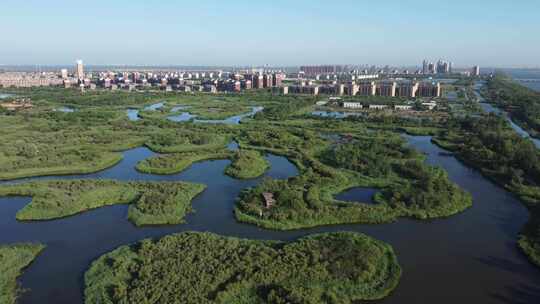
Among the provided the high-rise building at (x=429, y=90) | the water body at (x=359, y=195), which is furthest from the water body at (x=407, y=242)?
the high-rise building at (x=429, y=90)

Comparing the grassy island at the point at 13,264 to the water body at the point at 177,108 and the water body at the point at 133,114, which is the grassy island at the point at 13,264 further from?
Answer: the water body at the point at 177,108

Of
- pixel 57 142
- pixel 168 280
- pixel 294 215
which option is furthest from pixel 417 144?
pixel 57 142

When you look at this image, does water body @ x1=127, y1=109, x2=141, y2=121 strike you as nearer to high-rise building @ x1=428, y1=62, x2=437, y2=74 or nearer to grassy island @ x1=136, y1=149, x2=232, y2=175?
grassy island @ x1=136, y1=149, x2=232, y2=175

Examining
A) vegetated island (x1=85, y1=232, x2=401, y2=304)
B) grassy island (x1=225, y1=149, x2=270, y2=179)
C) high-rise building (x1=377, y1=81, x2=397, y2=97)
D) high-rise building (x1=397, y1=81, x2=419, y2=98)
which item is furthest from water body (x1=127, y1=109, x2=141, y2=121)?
high-rise building (x1=397, y1=81, x2=419, y2=98)

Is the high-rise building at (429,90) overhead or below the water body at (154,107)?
overhead

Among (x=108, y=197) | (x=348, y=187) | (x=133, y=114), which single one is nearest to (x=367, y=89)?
(x=133, y=114)

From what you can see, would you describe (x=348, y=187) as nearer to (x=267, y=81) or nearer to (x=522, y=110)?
(x=522, y=110)

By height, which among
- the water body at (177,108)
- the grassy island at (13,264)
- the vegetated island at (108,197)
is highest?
the water body at (177,108)
